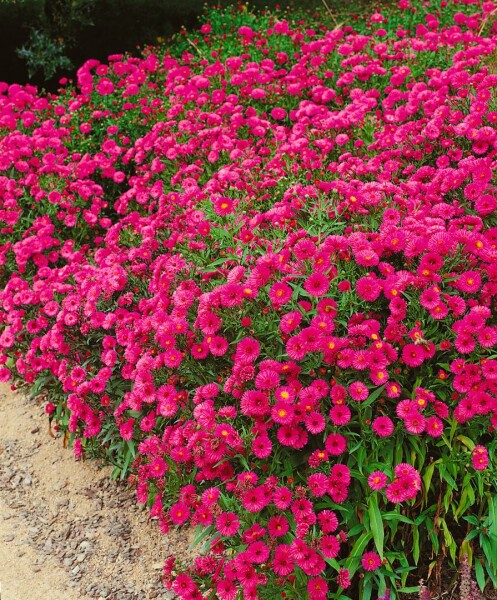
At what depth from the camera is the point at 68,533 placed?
3520 millimetres

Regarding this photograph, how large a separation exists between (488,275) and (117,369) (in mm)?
1982

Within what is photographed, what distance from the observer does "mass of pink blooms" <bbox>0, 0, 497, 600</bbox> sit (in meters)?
2.69

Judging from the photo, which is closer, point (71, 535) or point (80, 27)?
point (71, 535)

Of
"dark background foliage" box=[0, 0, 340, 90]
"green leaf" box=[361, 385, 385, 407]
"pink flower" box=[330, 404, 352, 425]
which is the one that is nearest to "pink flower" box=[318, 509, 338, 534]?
"pink flower" box=[330, 404, 352, 425]

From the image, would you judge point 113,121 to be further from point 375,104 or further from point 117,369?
point 117,369

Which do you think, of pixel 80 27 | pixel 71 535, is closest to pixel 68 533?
pixel 71 535

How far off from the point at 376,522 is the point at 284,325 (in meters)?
0.86

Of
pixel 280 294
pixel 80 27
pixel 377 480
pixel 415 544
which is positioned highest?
pixel 80 27

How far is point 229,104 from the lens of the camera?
518 cm

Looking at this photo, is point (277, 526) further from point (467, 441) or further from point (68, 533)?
point (68, 533)

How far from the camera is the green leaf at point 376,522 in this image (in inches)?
103

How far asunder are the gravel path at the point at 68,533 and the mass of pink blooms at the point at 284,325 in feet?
0.66

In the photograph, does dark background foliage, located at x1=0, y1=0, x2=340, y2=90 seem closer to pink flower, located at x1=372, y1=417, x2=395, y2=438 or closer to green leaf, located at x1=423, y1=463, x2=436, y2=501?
pink flower, located at x1=372, y1=417, x2=395, y2=438

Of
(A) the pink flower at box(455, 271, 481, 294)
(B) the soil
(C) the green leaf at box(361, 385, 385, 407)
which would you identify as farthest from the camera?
(B) the soil
